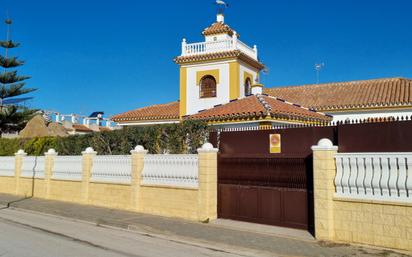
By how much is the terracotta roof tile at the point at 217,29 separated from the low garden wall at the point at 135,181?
42.0 ft

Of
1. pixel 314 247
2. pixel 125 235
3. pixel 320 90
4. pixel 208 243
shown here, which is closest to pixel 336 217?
pixel 314 247

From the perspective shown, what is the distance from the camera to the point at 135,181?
14375mm

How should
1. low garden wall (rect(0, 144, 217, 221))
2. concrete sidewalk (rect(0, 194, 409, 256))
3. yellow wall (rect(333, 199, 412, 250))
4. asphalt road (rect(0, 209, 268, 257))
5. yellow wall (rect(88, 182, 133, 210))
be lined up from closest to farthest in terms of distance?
yellow wall (rect(333, 199, 412, 250))
concrete sidewalk (rect(0, 194, 409, 256))
asphalt road (rect(0, 209, 268, 257))
low garden wall (rect(0, 144, 217, 221))
yellow wall (rect(88, 182, 133, 210))

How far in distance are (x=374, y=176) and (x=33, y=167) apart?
53.5ft

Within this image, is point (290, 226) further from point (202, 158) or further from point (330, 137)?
point (202, 158)

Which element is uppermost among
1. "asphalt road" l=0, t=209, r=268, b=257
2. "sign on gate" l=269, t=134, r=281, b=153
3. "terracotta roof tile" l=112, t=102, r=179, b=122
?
"terracotta roof tile" l=112, t=102, r=179, b=122

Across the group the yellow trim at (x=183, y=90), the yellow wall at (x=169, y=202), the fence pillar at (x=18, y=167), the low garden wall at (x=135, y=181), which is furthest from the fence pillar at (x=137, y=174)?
the yellow trim at (x=183, y=90)

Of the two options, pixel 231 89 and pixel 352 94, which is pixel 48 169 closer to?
pixel 231 89

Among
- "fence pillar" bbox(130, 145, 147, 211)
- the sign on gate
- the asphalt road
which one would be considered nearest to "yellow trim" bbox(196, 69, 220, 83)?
"fence pillar" bbox(130, 145, 147, 211)

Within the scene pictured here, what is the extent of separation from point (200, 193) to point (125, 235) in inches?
96.8

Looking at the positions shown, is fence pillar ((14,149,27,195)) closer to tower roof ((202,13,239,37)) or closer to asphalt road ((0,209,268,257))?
asphalt road ((0,209,268,257))

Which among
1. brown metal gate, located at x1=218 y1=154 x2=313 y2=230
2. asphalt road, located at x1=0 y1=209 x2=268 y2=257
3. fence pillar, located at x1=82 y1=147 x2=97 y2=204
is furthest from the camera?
fence pillar, located at x1=82 y1=147 x2=97 y2=204

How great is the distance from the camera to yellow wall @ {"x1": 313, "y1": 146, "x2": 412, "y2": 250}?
331 inches

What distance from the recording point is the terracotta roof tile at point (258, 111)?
17.2m
